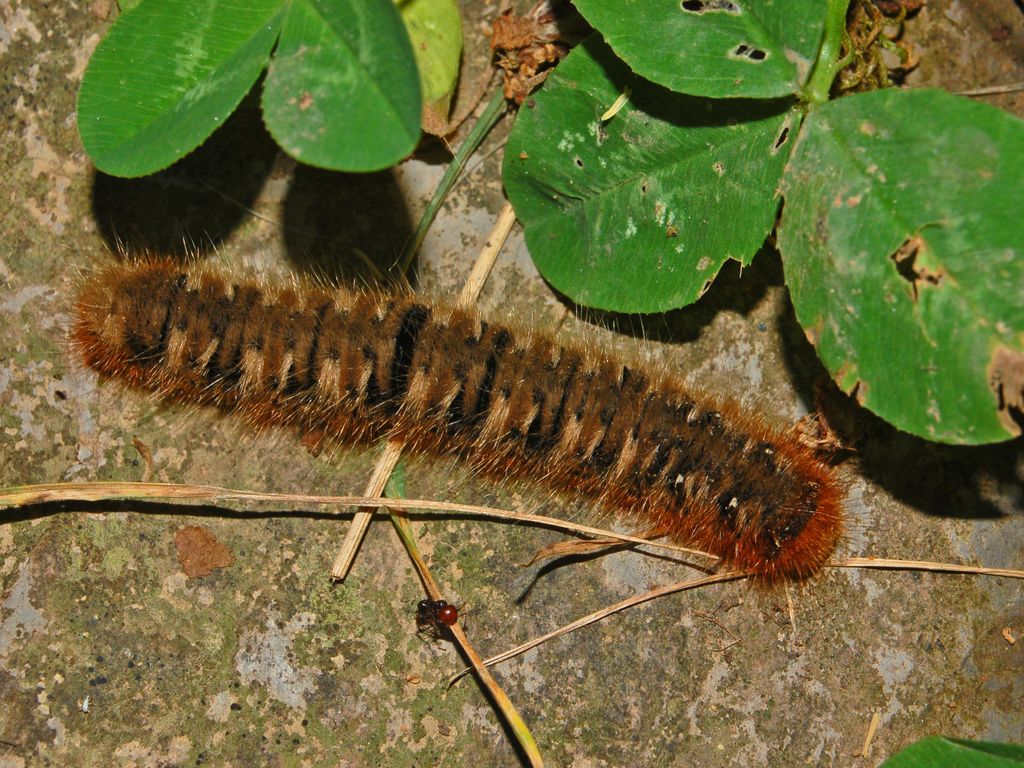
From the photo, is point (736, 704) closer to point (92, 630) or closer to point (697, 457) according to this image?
point (697, 457)

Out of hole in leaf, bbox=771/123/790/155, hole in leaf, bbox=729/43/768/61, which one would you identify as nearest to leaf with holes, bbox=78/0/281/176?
hole in leaf, bbox=729/43/768/61

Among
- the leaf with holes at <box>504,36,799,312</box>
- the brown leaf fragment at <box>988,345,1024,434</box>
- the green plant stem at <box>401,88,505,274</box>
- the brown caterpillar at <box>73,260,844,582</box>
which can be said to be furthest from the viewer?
the green plant stem at <box>401,88,505,274</box>

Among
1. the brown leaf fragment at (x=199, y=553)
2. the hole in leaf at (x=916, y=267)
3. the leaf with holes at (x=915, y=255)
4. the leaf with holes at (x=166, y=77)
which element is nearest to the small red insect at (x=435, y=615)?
the brown leaf fragment at (x=199, y=553)

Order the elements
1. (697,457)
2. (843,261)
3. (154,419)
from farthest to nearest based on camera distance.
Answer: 1. (154,419)
2. (697,457)
3. (843,261)

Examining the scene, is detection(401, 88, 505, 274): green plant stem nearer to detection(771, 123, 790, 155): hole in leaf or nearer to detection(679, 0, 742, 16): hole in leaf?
detection(679, 0, 742, 16): hole in leaf

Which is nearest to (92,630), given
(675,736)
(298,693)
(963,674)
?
(298,693)

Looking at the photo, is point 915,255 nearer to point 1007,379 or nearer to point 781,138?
point 1007,379

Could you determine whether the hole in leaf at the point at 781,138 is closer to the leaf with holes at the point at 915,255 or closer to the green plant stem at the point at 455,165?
the leaf with holes at the point at 915,255

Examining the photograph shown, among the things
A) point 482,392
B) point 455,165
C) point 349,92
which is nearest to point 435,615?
point 482,392
